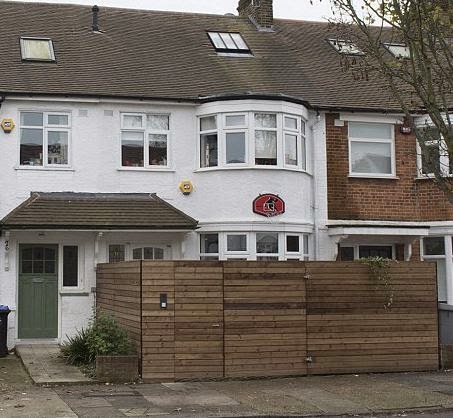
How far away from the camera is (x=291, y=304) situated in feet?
45.6

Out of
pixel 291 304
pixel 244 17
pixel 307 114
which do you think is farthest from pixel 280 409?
pixel 244 17

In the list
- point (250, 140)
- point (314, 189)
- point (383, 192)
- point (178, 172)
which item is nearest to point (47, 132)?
point (178, 172)

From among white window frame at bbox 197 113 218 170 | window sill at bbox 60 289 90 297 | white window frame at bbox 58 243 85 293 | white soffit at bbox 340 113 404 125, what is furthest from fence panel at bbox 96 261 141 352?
white soffit at bbox 340 113 404 125

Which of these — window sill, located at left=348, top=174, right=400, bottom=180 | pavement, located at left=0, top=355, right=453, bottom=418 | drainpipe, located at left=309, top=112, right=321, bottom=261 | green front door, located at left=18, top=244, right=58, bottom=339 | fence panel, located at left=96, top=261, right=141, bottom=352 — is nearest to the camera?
pavement, located at left=0, top=355, right=453, bottom=418

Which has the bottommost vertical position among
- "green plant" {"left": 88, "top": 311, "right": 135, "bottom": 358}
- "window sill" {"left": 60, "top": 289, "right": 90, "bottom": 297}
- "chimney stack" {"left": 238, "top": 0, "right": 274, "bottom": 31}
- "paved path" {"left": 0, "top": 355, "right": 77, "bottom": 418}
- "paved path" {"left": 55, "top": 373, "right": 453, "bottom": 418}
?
"paved path" {"left": 55, "top": 373, "right": 453, "bottom": 418}

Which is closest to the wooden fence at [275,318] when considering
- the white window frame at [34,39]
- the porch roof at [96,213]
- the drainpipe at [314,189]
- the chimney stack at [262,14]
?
the porch roof at [96,213]

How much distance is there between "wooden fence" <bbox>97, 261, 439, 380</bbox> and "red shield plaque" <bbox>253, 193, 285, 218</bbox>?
4.28 m

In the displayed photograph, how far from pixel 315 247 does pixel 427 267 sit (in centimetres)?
478

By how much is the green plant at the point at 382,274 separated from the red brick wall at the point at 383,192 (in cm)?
511

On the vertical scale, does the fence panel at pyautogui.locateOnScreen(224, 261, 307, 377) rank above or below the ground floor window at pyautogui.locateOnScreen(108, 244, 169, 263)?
below

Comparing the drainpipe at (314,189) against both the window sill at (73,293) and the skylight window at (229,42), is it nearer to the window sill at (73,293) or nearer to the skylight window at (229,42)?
the skylight window at (229,42)

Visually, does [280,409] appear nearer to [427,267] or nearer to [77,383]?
[77,383]

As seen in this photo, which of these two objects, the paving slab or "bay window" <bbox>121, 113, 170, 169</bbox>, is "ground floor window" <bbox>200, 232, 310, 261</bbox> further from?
the paving slab

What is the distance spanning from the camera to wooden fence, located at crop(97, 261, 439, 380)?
13.3 meters
